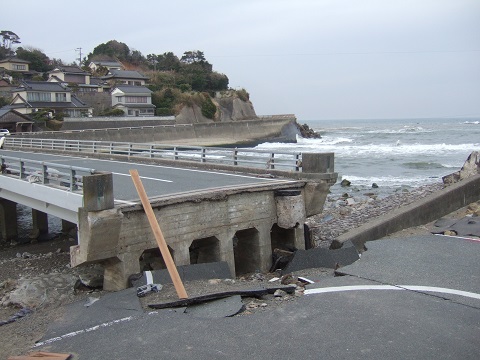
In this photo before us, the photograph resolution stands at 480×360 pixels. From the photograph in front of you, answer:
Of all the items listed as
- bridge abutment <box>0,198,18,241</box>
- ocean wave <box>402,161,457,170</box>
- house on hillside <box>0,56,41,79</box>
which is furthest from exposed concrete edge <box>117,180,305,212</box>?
house on hillside <box>0,56,41,79</box>

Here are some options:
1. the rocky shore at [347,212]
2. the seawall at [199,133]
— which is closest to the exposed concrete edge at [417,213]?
the rocky shore at [347,212]

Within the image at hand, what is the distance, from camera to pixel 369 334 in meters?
6.14

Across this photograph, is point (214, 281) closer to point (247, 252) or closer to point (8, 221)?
point (247, 252)

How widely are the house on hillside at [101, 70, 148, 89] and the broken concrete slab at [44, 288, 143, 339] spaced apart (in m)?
75.0

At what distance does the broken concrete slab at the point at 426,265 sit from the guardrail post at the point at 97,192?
442cm

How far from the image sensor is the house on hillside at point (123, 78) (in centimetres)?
8094

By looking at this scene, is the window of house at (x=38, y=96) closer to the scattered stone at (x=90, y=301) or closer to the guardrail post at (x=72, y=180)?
the guardrail post at (x=72, y=180)

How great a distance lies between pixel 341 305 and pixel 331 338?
1.17m

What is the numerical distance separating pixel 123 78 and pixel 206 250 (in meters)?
75.0

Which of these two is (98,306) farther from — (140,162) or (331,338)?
(140,162)

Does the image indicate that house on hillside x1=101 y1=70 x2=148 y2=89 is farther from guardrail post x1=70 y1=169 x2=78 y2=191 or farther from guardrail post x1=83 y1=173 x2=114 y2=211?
guardrail post x1=83 y1=173 x2=114 y2=211

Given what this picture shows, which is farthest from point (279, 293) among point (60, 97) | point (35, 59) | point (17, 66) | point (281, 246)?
point (35, 59)

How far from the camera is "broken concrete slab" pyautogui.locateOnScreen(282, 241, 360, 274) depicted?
399 inches

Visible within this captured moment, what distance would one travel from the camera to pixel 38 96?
60938 mm
